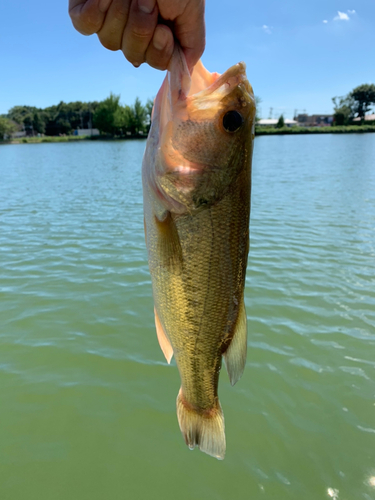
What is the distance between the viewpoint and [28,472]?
11.8 ft

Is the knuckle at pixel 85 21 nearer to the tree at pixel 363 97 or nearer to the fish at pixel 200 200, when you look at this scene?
the fish at pixel 200 200

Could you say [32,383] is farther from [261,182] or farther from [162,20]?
[261,182]

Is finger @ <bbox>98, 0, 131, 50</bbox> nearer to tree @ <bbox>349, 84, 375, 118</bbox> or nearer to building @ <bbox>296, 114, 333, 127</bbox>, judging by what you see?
tree @ <bbox>349, 84, 375, 118</bbox>

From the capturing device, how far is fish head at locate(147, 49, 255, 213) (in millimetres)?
1951

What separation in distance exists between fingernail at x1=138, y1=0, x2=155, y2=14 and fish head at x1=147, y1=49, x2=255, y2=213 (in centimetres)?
40

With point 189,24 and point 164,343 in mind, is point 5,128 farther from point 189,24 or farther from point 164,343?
point 189,24

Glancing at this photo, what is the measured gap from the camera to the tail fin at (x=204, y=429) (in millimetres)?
2305

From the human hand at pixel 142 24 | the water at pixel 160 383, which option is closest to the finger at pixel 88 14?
the human hand at pixel 142 24

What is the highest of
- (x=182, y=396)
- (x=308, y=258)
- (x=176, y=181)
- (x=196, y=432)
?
(x=176, y=181)

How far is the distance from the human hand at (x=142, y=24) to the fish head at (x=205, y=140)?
0.25m

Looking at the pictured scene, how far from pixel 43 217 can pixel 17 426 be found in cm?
1069

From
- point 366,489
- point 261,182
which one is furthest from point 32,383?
point 261,182

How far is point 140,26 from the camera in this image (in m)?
1.57

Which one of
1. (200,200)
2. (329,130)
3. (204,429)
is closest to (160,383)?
(204,429)
